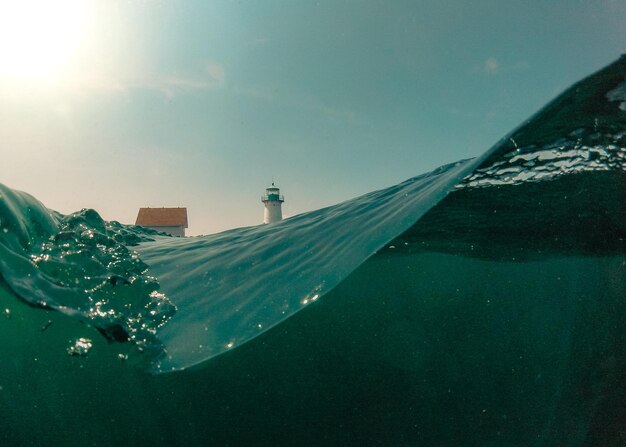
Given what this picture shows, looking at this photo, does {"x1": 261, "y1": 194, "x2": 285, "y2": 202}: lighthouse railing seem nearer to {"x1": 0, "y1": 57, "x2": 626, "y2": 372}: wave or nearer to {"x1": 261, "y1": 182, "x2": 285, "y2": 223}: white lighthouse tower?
{"x1": 261, "y1": 182, "x2": 285, "y2": 223}: white lighthouse tower

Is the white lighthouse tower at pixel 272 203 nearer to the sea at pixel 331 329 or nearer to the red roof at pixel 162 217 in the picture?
the red roof at pixel 162 217

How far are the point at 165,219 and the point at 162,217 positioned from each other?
1.87 feet

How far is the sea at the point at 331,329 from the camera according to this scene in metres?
3.88

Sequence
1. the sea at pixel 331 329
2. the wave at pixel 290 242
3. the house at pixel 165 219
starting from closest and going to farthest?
the wave at pixel 290 242 < the sea at pixel 331 329 < the house at pixel 165 219

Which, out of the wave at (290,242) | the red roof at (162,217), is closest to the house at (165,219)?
the red roof at (162,217)

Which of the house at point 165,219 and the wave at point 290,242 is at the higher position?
the house at point 165,219

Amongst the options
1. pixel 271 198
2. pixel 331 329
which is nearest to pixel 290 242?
pixel 331 329

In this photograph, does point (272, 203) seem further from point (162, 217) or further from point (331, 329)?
point (331, 329)

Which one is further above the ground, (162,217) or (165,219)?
(162,217)

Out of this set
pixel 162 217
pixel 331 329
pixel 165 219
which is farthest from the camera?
pixel 162 217

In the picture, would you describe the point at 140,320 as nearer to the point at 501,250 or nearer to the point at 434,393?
the point at 434,393

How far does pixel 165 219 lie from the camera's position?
47.8 m

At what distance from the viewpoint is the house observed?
47000mm

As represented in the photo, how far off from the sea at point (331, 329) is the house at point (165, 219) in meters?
42.4
